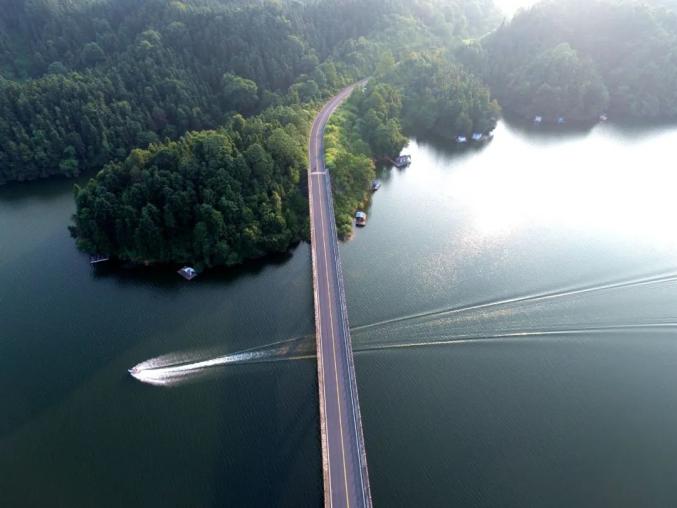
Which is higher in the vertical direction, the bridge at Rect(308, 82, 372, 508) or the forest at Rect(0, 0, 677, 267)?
the forest at Rect(0, 0, 677, 267)

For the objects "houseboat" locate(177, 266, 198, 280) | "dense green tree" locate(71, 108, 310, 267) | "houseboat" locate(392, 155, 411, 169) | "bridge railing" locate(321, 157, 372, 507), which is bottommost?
"bridge railing" locate(321, 157, 372, 507)

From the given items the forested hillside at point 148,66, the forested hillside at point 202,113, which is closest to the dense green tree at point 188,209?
the forested hillside at point 202,113

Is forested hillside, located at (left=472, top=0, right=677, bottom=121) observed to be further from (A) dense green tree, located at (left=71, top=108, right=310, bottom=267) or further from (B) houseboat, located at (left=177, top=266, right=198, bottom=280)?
(B) houseboat, located at (left=177, top=266, right=198, bottom=280)

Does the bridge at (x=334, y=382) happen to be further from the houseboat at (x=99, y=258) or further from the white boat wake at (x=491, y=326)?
the houseboat at (x=99, y=258)

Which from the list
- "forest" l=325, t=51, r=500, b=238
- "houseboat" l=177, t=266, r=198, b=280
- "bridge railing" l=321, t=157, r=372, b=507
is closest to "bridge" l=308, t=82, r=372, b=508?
"bridge railing" l=321, t=157, r=372, b=507

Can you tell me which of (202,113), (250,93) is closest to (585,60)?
(250,93)

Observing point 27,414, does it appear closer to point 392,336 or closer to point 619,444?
point 392,336

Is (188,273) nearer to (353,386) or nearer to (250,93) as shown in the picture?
(353,386)
